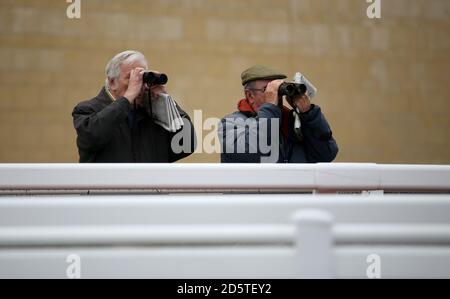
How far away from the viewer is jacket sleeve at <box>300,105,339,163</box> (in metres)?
1.93

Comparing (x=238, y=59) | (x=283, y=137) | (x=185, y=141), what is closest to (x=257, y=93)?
(x=283, y=137)

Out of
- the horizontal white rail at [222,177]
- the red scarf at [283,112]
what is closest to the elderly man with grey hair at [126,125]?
the red scarf at [283,112]

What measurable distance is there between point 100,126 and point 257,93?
73cm

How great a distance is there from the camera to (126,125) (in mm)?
1842

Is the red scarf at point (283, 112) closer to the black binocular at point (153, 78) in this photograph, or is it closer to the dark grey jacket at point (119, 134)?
the dark grey jacket at point (119, 134)

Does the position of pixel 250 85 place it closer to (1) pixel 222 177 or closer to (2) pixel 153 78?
(2) pixel 153 78

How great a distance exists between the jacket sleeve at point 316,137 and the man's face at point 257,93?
0.24 metres

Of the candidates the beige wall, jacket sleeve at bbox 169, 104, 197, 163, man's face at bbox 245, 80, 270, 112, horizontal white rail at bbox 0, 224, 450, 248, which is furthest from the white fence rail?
the beige wall

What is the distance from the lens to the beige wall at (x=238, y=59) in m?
3.43

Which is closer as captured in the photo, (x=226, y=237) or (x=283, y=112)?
(x=226, y=237)

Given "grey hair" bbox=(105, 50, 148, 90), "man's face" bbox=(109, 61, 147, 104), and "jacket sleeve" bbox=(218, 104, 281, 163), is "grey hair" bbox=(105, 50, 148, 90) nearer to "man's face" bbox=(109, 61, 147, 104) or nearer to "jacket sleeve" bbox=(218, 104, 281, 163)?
"man's face" bbox=(109, 61, 147, 104)

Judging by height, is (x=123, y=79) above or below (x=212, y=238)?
above

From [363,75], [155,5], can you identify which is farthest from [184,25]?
[363,75]

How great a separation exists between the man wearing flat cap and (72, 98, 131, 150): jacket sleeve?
0.42 meters
